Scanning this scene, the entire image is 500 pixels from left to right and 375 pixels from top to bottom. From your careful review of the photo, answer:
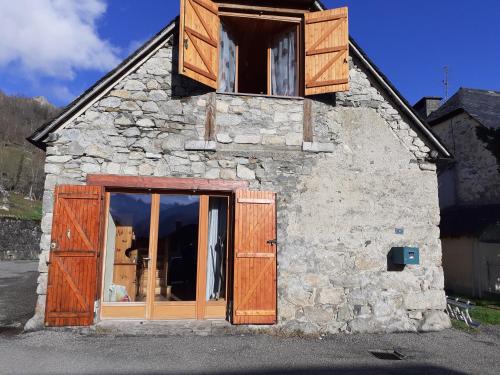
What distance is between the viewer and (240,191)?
21.2 ft

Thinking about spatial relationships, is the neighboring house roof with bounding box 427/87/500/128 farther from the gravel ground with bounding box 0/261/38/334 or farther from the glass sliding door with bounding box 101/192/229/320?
the gravel ground with bounding box 0/261/38/334

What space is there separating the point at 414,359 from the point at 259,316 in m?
2.18

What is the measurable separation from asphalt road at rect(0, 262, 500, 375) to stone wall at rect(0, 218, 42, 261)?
16224 mm

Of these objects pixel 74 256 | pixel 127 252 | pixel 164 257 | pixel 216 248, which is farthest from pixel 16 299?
pixel 216 248

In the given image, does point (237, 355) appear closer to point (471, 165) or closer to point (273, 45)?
point (273, 45)

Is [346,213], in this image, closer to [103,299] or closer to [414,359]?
[414,359]

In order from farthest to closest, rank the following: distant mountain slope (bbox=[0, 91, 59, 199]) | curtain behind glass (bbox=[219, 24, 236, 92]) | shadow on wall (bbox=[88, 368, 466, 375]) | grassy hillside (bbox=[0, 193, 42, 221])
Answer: distant mountain slope (bbox=[0, 91, 59, 199]), grassy hillside (bbox=[0, 193, 42, 221]), curtain behind glass (bbox=[219, 24, 236, 92]), shadow on wall (bbox=[88, 368, 466, 375])

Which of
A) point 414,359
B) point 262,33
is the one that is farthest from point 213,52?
point 414,359

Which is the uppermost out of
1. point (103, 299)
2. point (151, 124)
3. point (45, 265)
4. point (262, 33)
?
point (262, 33)

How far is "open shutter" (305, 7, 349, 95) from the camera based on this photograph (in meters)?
6.74

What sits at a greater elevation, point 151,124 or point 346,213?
point 151,124

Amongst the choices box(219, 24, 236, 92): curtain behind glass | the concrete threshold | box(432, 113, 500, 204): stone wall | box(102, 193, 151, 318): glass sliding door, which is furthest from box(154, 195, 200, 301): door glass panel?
box(432, 113, 500, 204): stone wall

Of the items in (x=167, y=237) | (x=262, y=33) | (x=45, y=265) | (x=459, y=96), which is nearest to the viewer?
(x=45, y=265)

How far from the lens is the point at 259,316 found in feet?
20.2
